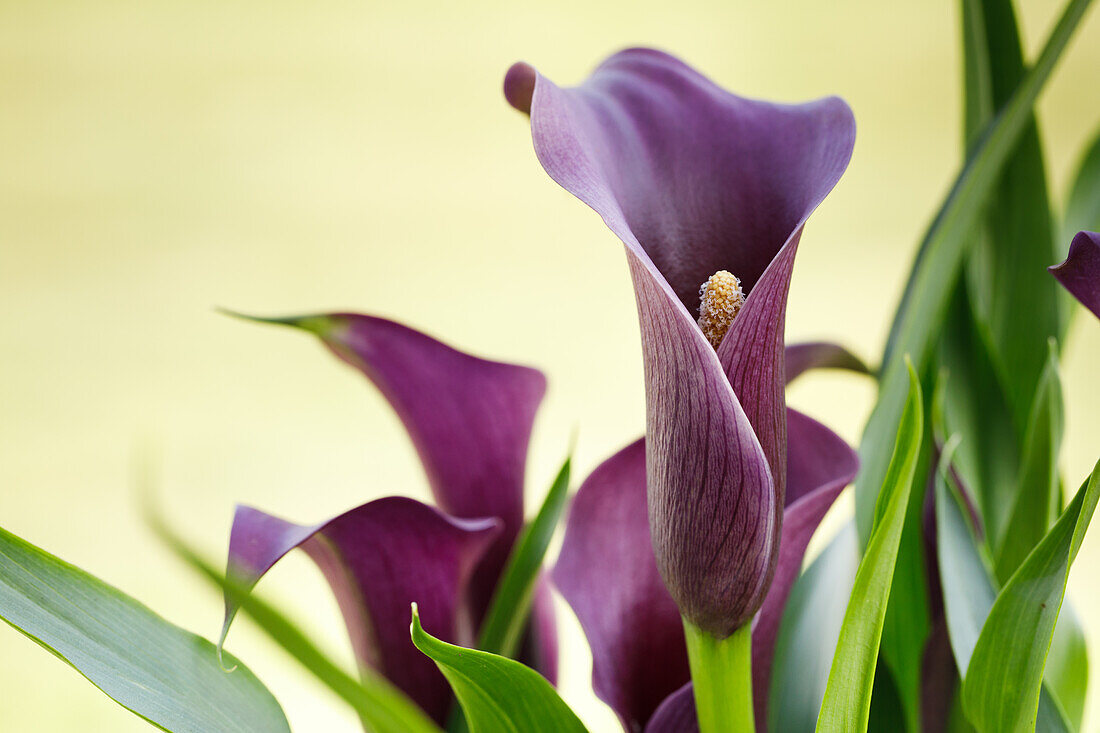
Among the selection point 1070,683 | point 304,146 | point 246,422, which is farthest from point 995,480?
point 304,146

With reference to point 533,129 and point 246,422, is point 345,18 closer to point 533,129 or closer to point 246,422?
point 246,422

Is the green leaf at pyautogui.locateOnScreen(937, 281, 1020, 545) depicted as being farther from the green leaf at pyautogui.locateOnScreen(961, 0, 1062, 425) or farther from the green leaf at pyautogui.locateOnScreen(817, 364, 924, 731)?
the green leaf at pyautogui.locateOnScreen(817, 364, 924, 731)

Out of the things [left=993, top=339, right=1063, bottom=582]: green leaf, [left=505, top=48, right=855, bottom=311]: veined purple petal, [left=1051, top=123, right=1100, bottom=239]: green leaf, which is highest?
[left=1051, top=123, right=1100, bottom=239]: green leaf

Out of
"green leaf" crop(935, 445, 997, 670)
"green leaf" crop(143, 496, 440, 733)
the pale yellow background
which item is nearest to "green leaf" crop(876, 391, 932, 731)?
"green leaf" crop(935, 445, 997, 670)

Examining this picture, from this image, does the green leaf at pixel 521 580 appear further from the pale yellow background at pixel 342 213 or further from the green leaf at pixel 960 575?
the pale yellow background at pixel 342 213

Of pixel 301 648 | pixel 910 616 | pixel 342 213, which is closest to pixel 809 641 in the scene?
pixel 910 616

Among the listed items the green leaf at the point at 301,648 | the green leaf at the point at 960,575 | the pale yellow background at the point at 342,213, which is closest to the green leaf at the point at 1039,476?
the green leaf at the point at 960,575

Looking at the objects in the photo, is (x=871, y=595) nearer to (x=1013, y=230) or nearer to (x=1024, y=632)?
(x=1024, y=632)
